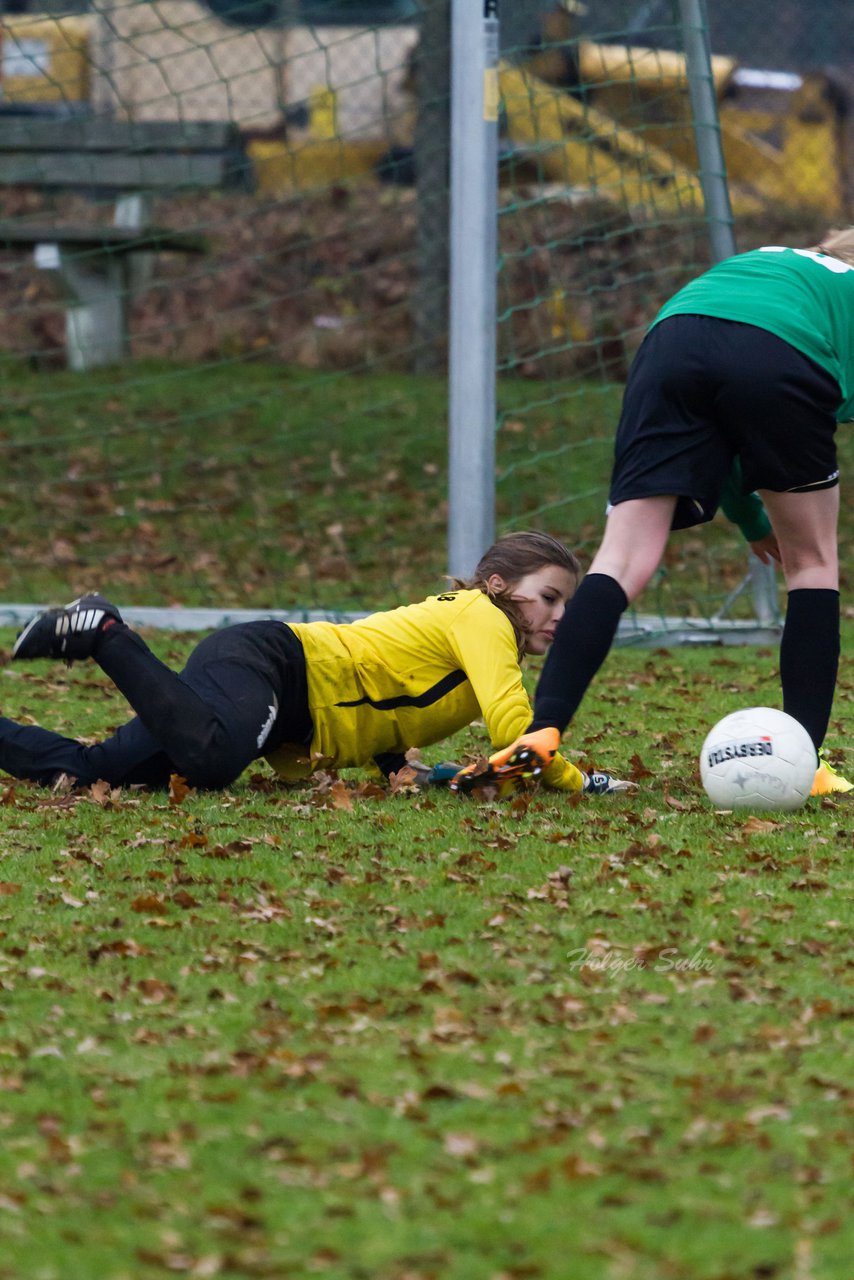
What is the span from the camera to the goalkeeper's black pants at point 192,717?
4.56 meters

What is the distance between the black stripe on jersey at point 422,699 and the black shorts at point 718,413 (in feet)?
2.36

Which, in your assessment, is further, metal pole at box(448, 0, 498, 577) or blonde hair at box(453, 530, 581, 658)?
metal pole at box(448, 0, 498, 577)

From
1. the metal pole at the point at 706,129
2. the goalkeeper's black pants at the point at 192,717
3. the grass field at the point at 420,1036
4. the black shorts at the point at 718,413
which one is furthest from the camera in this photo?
the metal pole at the point at 706,129

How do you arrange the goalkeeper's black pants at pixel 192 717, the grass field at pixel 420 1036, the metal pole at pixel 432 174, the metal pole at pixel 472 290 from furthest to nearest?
the metal pole at pixel 432 174, the metal pole at pixel 472 290, the goalkeeper's black pants at pixel 192 717, the grass field at pixel 420 1036

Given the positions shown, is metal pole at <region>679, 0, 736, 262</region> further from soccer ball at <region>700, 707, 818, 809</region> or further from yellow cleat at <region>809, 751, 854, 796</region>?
soccer ball at <region>700, 707, 818, 809</region>

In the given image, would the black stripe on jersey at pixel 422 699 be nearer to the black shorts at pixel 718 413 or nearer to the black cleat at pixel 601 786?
the black cleat at pixel 601 786

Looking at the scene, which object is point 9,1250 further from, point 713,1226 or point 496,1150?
point 713,1226

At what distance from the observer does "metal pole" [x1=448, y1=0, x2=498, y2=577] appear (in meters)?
6.99

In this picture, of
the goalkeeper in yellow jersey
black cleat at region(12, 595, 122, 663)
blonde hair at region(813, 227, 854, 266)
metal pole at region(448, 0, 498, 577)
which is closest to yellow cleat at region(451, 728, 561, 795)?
the goalkeeper in yellow jersey

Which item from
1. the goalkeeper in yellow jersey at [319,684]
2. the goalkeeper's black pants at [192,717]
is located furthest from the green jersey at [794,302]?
the goalkeeper's black pants at [192,717]

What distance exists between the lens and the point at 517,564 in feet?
15.6

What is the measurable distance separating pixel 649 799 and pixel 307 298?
33.3ft

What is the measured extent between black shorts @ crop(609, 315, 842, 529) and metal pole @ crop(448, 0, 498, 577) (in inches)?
107

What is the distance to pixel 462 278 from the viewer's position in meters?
7.16
